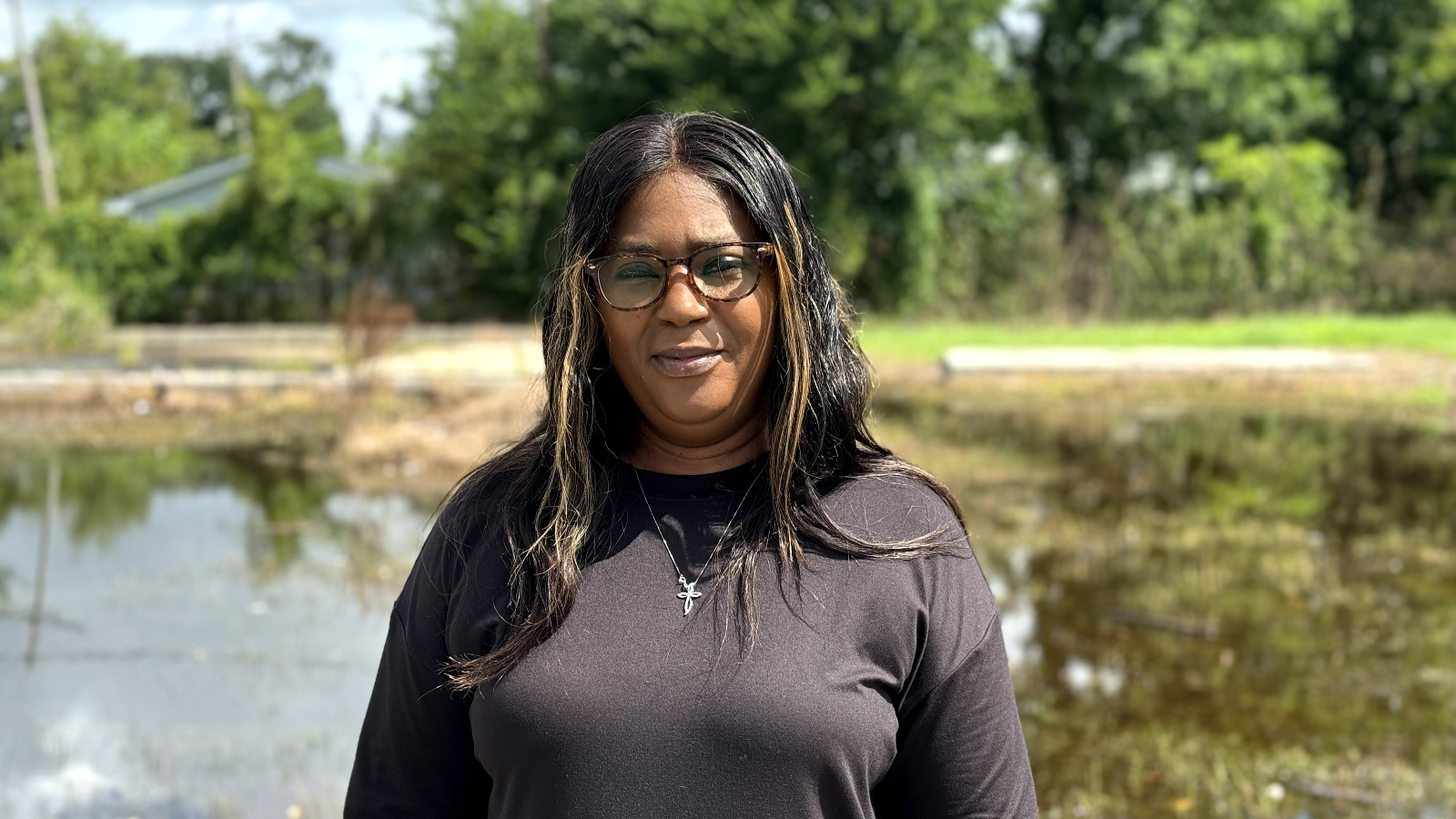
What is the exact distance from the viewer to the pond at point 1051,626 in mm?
5227

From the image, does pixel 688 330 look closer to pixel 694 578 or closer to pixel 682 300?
pixel 682 300

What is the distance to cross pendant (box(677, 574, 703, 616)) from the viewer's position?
5.46ft

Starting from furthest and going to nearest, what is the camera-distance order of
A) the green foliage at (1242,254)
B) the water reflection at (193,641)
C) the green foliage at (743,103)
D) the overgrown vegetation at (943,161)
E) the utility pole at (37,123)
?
1. the utility pole at (37,123)
2. the green foliage at (743,103)
3. the overgrown vegetation at (943,161)
4. the green foliage at (1242,254)
5. the water reflection at (193,641)

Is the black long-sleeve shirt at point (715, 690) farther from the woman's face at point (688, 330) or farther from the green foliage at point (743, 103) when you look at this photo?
the green foliage at point (743, 103)

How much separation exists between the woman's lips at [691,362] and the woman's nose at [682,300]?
46 mm

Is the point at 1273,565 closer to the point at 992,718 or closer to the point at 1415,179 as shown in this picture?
the point at 992,718

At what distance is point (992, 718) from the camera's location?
167cm

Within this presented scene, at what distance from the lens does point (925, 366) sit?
59.3 feet

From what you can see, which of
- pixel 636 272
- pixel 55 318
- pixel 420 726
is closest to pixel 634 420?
pixel 636 272

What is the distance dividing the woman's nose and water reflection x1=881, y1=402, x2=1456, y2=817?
12.3 ft

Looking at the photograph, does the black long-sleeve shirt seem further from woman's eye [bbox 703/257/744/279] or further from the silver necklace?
woman's eye [bbox 703/257/744/279]

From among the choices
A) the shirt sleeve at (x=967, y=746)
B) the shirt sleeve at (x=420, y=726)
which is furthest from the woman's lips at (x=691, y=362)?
the shirt sleeve at (x=967, y=746)

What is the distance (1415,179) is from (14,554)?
2896 cm

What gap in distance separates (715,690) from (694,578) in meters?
0.15
